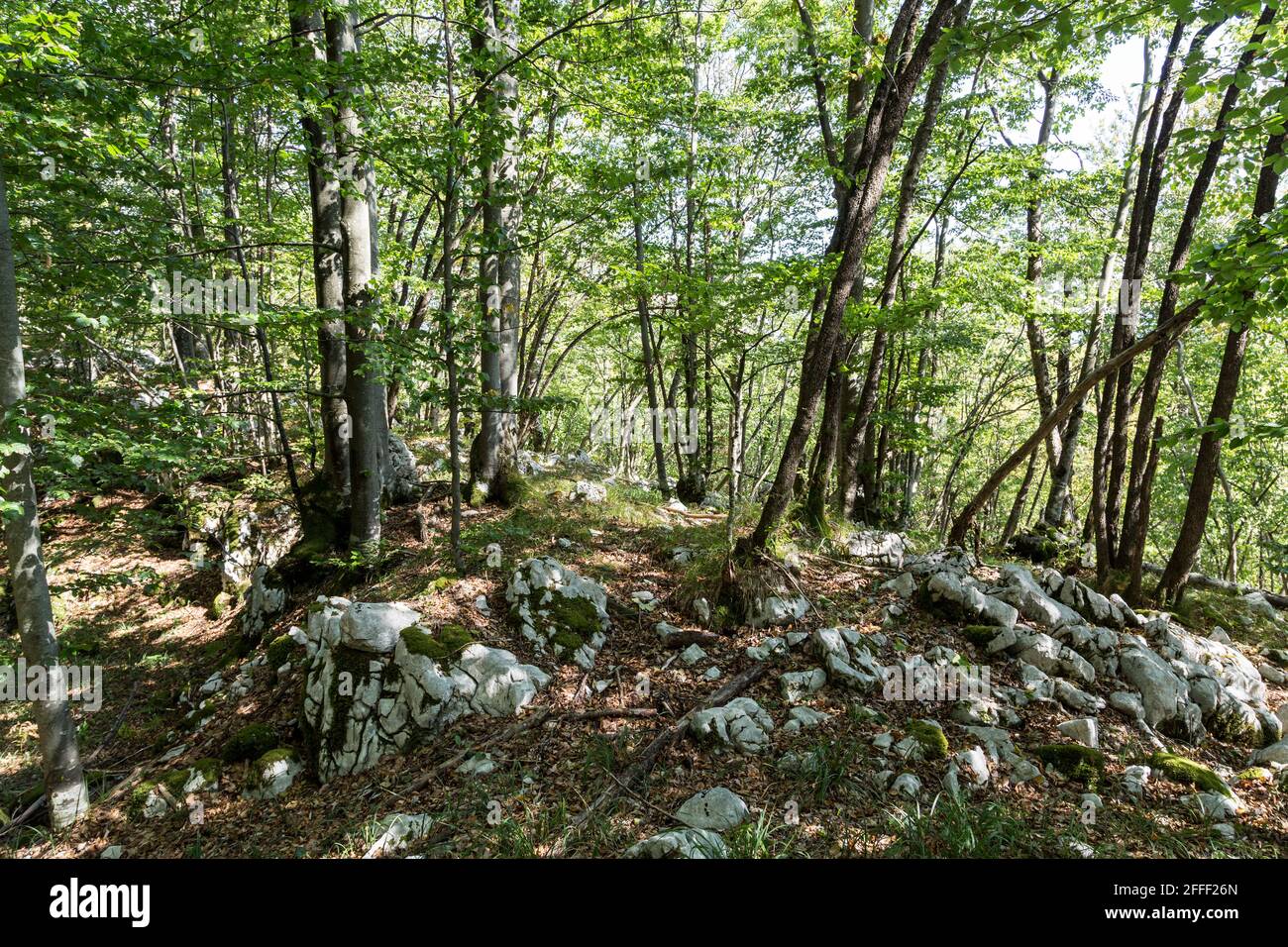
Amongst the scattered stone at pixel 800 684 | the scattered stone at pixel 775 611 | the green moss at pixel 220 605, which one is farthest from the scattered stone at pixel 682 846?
the green moss at pixel 220 605

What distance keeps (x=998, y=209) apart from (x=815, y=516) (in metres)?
7.40

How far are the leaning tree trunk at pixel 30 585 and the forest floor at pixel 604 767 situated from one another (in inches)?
16.5

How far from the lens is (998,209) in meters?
10.5

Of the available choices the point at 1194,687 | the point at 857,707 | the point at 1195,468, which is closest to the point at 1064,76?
the point at 1195,468

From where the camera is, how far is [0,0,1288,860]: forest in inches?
155

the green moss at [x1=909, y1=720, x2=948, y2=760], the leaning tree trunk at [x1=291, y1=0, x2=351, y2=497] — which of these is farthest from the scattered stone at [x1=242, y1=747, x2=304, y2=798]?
the green moss at [x1=909, y1=720, x2=948, y2=760]

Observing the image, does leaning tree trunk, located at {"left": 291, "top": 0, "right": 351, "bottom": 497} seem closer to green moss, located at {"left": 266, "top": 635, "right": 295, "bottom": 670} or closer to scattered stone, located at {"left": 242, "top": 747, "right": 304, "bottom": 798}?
green moss, located at {"left": 266, "top": 635, "right": 295, "bottom": 670}

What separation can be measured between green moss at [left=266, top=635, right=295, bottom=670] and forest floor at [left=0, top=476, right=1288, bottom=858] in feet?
0.50

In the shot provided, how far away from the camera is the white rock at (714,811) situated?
142 inches

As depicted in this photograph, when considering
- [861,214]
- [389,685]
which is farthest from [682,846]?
[861,214]

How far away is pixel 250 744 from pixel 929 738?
→ 587 centimetres

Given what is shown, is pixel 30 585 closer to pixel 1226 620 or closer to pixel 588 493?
pixel 588 493

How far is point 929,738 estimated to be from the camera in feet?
14.5

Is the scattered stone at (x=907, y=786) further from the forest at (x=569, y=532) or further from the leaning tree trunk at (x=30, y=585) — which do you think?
the leaning tree trunk at (x=30, y=585)
